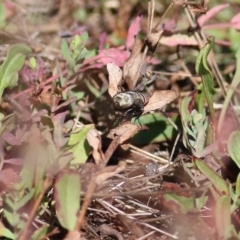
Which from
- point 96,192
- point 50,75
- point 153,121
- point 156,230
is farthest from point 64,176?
point 50,75

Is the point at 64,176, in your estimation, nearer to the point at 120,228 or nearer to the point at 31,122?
the point at 120,228

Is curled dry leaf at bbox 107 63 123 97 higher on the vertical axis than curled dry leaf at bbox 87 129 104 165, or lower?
higher

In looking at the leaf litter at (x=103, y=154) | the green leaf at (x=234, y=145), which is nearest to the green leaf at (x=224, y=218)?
the leaf litter at (x=103, y=154)

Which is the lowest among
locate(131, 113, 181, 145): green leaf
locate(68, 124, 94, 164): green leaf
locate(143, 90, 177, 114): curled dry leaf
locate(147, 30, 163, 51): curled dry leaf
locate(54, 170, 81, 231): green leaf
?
locate(131, 113, 181, 145): green leaf

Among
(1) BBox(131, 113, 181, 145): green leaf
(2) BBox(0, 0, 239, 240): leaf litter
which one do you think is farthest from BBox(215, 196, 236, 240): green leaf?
(1) BBox(131, 113, 181, 145): green leaf

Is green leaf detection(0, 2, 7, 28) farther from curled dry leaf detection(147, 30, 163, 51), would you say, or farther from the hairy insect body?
the hairy insect body

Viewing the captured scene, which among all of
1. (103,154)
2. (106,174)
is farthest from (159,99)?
(106,174)
